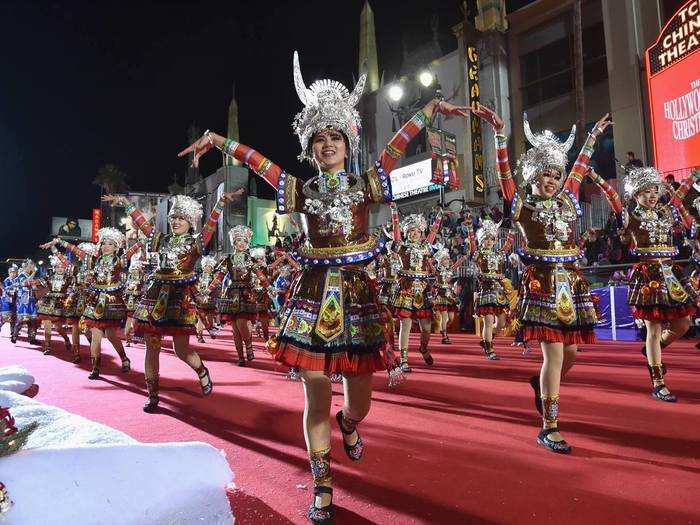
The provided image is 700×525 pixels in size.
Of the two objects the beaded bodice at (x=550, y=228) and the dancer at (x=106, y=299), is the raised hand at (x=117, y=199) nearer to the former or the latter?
the dancer at (x=106, y=299)

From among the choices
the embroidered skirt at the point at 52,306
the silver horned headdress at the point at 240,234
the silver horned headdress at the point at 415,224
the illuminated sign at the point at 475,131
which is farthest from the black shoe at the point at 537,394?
the illuminated sign at the point at 475,131

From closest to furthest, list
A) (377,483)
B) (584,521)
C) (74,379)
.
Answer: (584,521)
(377,483)
(74,379)

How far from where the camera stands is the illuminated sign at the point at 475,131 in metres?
18.2

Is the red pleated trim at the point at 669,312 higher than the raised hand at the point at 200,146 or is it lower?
lower

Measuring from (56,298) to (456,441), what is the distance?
9708 mm

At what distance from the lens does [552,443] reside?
316 cm

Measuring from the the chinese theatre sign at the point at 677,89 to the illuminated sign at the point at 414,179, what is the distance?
819 centimetres

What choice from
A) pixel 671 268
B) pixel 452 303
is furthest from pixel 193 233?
pixel 452 303

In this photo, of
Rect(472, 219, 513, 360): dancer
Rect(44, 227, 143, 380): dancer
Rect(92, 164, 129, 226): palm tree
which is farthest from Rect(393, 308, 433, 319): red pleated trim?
Rect(92, 164, 129, 226): palm tree

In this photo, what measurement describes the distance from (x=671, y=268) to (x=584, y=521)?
3651 mm

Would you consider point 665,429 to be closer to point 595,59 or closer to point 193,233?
point 193,233

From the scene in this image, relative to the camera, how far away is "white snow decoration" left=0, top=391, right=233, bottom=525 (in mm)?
1454

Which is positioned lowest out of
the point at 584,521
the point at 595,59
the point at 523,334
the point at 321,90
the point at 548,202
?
the point at 584,521

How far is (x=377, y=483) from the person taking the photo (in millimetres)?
2666
